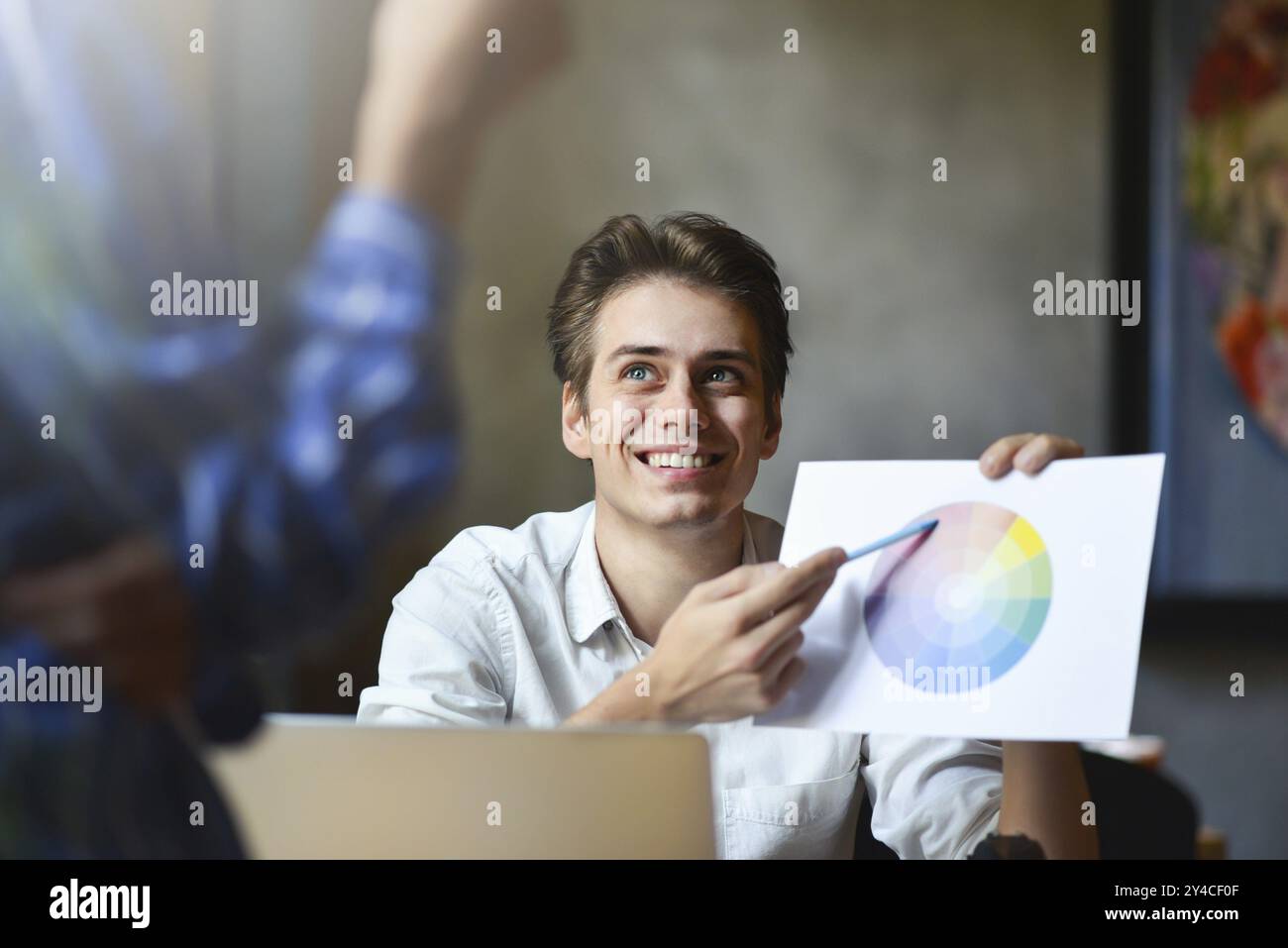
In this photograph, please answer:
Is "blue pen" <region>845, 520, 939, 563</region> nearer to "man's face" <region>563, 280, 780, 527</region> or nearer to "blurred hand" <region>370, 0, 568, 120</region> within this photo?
"man's face" <region>563, 280, 780, 527</region>

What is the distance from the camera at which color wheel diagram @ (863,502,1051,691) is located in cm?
97

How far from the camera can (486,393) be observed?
4.16ft

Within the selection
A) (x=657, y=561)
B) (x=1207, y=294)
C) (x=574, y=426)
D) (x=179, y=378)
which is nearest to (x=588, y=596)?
(x=657, y=561)

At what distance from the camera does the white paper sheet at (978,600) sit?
37.3 inches

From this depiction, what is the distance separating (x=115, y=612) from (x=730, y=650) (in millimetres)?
704

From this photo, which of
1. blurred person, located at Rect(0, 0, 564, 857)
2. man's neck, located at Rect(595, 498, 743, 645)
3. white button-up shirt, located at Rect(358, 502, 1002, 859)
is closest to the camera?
white button-up shirt, located at Rect(358, 502, 1002, 859)

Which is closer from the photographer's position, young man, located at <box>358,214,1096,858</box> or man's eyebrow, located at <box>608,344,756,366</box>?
young man, located at <box>358,214,1096,858</box>

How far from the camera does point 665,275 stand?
1.16 meters

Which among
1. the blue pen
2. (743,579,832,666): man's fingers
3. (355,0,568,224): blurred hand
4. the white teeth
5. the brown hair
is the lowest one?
(743,579,832,666): man's fingers

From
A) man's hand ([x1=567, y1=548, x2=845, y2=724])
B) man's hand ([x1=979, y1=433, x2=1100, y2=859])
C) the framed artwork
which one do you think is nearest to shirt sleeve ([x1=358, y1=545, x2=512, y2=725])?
man's hand ([x1=567, y1=548, x2=845, y2=724])

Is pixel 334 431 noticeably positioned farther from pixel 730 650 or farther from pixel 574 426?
pixel 730 650

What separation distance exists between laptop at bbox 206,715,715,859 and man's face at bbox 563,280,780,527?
15.9 inches
